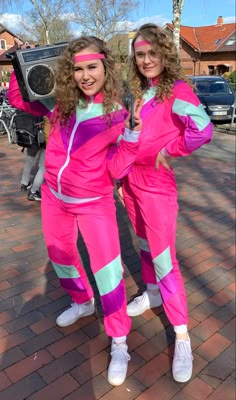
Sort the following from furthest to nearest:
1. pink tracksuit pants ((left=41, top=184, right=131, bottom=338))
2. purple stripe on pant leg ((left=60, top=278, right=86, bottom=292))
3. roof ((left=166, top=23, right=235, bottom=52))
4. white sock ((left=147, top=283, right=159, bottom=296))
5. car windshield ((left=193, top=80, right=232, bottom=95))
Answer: roof ((left=166, top=23, right=235, bottom=52))
car windshield ((left=193, top=80, right=232, bottom=95))
white sock ((left=147, top=283, right=159, bottom=296))
purple stripe on pant leg ((left=60, top=278, right=86, bottom=292))
pink tracksuit pants ((left=41, top=184, right=131, bottom=338))

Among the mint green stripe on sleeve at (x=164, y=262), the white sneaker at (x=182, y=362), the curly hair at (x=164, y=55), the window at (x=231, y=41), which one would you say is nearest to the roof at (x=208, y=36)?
the window at (x=231, y=41)

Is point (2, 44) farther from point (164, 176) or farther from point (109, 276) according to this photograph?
point (109, 276)

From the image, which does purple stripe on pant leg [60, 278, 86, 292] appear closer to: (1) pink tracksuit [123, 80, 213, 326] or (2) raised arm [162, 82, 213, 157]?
(1) pink tracksuit [123, 80, 213, 326]

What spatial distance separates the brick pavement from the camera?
2178mm

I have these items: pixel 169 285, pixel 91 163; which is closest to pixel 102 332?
pixel 169 285

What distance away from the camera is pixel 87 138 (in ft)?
6.53

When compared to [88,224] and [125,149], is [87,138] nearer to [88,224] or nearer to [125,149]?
[125,149]

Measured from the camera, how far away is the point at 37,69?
2.11m

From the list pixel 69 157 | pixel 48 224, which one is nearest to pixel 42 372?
pixel 48 224

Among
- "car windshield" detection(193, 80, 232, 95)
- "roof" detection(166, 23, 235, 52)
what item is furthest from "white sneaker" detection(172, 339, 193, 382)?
"roof" detection(166, 23, 235, 52)

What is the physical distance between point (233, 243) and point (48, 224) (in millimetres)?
2479

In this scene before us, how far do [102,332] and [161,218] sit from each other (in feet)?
3.06

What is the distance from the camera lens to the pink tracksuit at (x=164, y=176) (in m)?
2.03

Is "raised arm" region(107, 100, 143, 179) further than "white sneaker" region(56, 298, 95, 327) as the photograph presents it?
No
